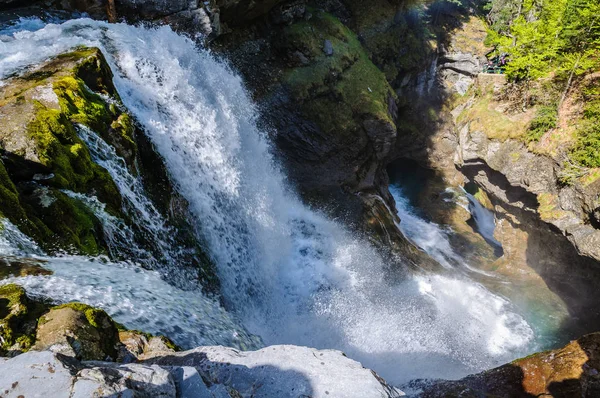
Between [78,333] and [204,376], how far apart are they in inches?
55.3

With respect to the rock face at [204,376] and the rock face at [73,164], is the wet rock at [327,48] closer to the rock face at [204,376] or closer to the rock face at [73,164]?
the rock face at [73,164]

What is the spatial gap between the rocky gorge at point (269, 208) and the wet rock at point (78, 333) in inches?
1.0

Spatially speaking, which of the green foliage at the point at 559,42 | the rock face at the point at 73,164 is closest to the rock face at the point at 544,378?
A: the rock face at the point at 73,164

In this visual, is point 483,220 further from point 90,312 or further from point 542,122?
point 90,312

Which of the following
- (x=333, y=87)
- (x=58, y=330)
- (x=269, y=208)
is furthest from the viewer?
(x=333, y=87)

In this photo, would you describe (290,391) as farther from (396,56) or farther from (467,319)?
(396,56)

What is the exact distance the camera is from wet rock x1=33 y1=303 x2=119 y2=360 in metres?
3.60

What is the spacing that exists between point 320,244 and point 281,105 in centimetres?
733

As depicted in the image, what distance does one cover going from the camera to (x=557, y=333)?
15.2 metres

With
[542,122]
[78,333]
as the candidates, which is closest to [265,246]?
[78,333]

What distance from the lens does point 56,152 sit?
20.5ft

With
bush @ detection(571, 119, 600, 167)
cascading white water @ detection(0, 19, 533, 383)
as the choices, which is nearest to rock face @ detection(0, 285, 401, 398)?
cascading white water @ detection(0, 19, 533, 383)

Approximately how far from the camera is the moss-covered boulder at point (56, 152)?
5.52 metres

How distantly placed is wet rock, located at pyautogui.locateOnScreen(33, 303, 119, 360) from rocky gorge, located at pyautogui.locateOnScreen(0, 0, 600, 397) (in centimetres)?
2
